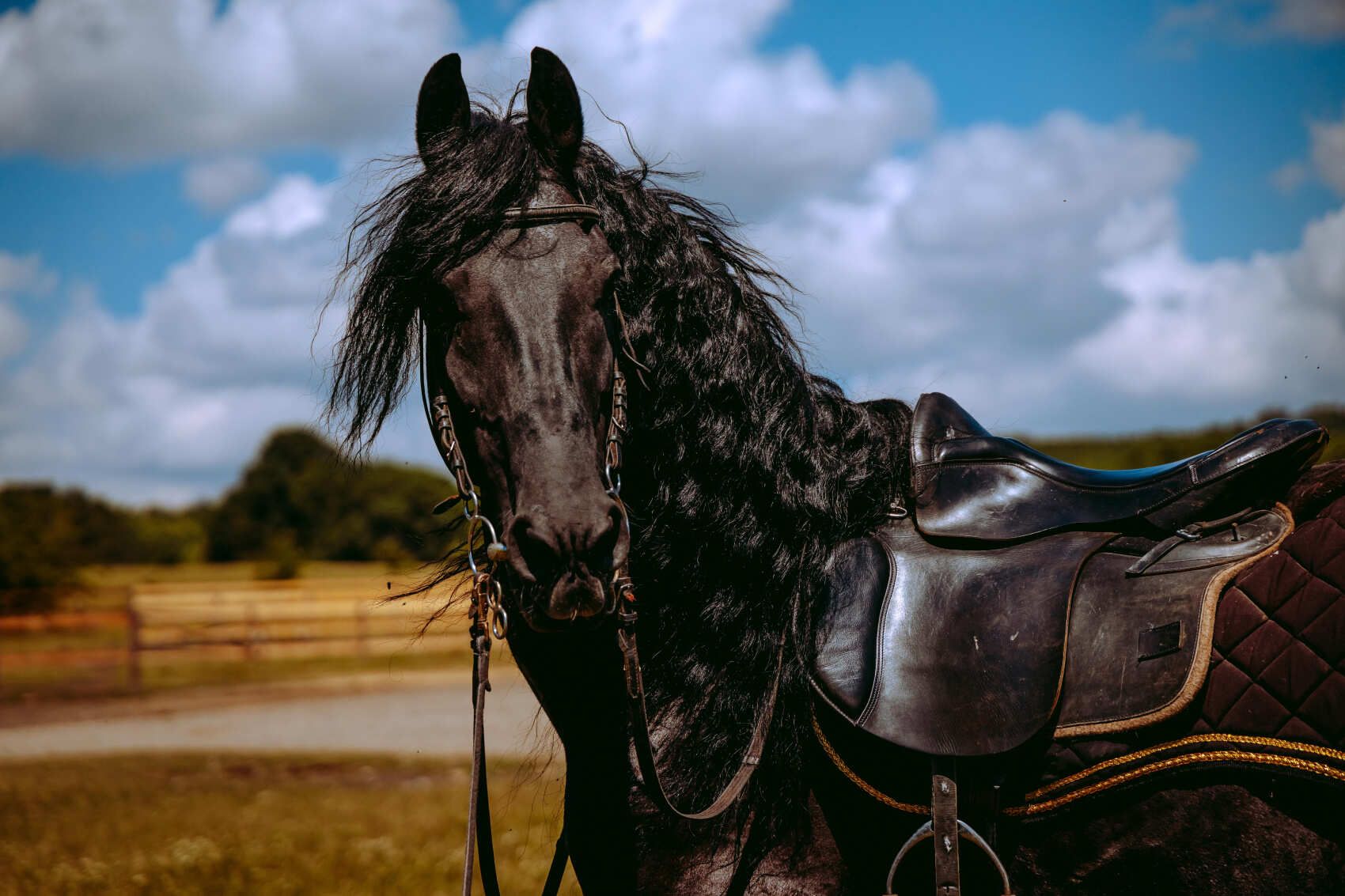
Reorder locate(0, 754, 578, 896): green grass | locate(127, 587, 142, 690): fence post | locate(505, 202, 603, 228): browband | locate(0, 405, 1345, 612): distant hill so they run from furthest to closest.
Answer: locate(0, 405, 1345, 612): distant hill
locate(127, 587, 142, 690): fence post
locate(0, 754, 578, 896): green grass
locate(505, 202, 603, 228): browband

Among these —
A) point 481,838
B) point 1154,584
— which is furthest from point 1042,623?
point 481,838

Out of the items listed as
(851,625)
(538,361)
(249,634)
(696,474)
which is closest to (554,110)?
(538,361)

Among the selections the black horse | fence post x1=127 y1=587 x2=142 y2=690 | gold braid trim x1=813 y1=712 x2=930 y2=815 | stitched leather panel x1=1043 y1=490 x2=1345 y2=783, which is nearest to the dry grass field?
fence post x1=127 y1=587 x2=142 y2=690

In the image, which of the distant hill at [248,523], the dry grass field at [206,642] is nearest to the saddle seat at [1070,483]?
the dry grass field at [206,642]

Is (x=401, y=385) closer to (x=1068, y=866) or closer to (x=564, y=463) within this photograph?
(x=564, y=463)

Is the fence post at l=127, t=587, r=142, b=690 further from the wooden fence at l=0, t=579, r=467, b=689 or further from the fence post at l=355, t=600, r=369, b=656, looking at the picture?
the fence post at l=355, t=600, r=369, b=656

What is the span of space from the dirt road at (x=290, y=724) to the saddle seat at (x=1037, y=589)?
8755 mm

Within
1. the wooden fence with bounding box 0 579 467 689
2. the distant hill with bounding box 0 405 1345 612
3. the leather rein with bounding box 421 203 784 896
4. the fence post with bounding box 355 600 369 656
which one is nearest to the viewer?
the leather rein with bounding box 421 203 784 896

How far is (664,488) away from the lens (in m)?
2.05

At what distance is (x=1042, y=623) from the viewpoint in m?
1.91

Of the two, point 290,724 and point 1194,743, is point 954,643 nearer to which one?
point 1194,743

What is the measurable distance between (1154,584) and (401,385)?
5.38 ft

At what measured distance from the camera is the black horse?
5.98 feet

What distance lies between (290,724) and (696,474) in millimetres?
13736
